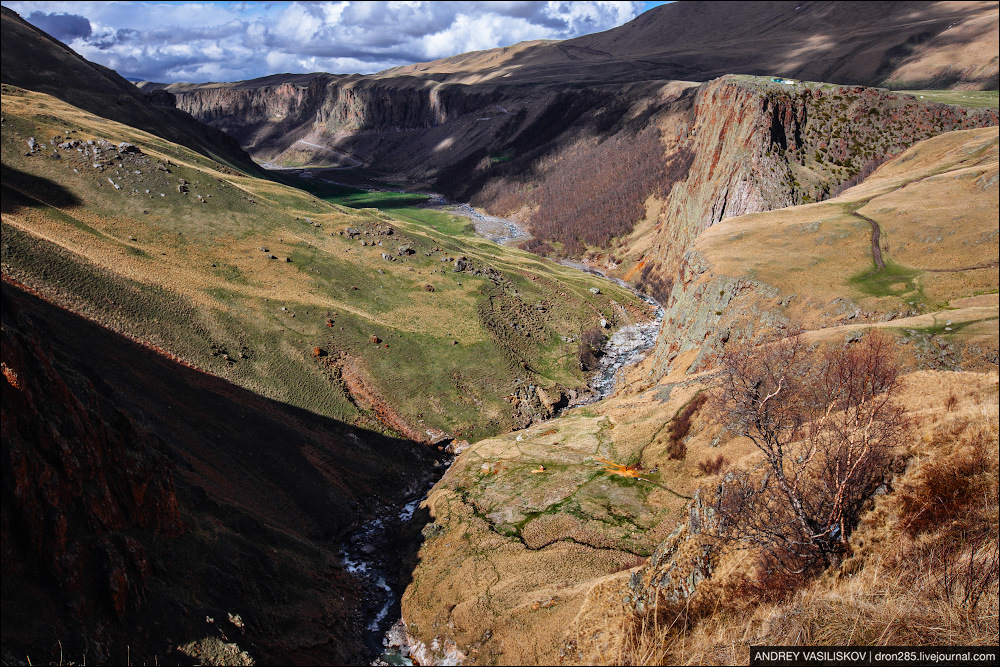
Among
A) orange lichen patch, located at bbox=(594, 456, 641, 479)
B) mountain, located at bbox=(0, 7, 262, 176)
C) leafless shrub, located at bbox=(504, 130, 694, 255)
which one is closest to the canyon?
orange lichen patch, located at bbox=(594, 456, 641, 479)

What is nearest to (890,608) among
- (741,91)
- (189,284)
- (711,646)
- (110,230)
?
(711,646)

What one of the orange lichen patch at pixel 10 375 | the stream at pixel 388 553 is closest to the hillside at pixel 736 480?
the stream at pixel 388 553

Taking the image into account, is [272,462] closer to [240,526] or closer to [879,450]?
[240,526]

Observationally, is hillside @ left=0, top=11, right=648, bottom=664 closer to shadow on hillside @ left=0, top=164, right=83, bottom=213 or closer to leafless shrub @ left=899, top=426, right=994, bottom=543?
shadow on hillside @ left=0, top=164, right=83, bottom=213

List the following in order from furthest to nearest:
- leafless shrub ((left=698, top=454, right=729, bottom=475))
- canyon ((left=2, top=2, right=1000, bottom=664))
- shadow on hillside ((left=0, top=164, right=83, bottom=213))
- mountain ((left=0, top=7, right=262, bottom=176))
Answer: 1. mountain ((left=0, top=7, right=262, bottom=176))
2. shadow on hillside ((left=0, top=164, right=83, bottom=213))
3. leafless shrub ((left=698, top=454, right=729, bottom=475))
4. canyon ((left=2, top=2, right=1000, bottom=664))

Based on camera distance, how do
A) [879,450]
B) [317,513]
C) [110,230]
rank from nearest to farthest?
[879,450] < [317,513] < [110,230]
